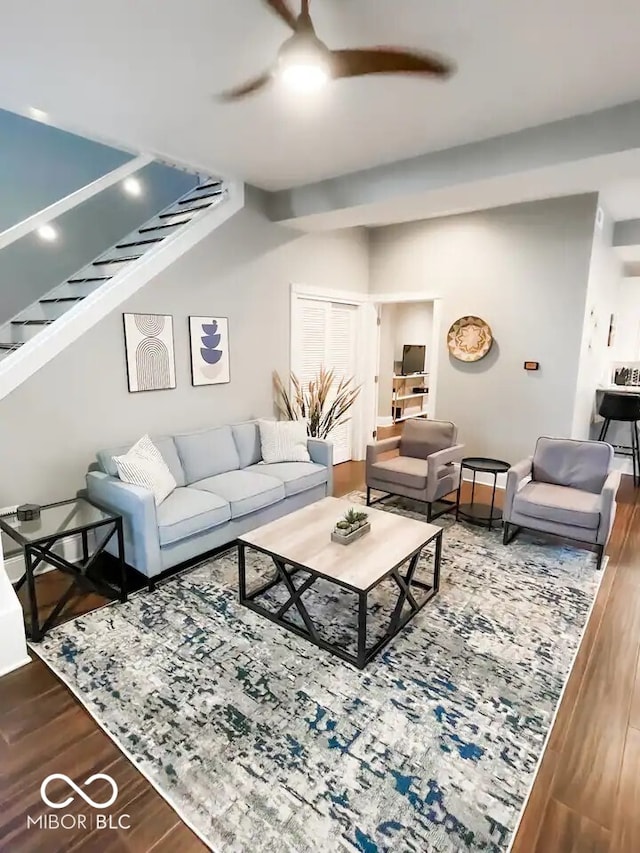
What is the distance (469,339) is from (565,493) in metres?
2.24

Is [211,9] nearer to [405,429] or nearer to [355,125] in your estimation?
[355,125]

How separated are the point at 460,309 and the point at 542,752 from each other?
177 inches

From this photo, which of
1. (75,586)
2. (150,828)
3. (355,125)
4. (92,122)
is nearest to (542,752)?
(150,828)

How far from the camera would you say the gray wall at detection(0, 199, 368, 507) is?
3314 mm

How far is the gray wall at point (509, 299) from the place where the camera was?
15.4ft

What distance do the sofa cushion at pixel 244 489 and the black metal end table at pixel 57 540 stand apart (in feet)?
2.69

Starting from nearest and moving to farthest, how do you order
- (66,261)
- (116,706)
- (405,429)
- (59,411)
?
(116,706)
(59,411)
(66,261)
(405,429)

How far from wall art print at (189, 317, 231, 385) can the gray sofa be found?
525mm

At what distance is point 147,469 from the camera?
336 centimetres

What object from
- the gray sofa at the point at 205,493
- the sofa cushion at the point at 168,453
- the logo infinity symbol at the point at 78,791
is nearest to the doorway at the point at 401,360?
the gray sofa at the point at 205,493

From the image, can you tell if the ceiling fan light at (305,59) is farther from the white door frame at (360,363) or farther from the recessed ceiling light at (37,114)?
the white door frame at (360,363)

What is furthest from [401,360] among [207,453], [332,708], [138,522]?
[332,708]

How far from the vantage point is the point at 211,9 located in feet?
6.45

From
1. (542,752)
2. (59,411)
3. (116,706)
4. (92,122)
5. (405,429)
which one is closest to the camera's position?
(542,752)
